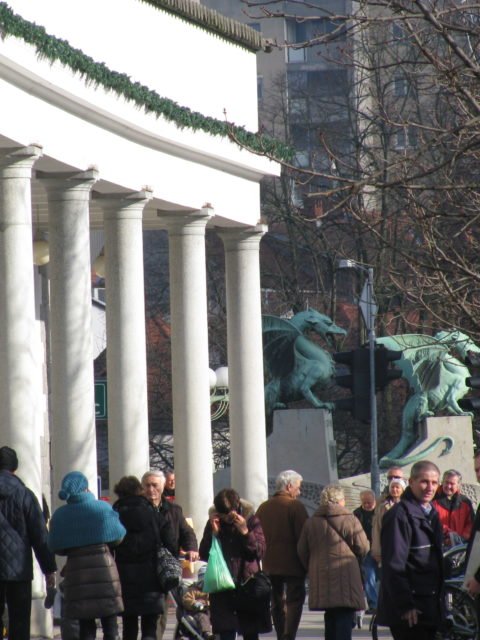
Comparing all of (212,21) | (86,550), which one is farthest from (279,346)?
(86,550)

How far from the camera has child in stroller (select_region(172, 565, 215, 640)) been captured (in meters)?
16.7

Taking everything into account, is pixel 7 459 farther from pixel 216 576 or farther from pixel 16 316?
pixel 16 316

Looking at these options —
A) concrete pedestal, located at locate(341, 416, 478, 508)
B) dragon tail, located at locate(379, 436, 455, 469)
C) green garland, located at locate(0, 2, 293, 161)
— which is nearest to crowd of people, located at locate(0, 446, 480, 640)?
green garland, located at locate(0, 2, 293, 161)

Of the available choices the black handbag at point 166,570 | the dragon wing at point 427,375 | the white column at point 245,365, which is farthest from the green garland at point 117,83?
the dragon wing at point 427,375

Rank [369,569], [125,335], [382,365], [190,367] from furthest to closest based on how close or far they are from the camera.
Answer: [190,367], [382,365], [125,335], [369,569]

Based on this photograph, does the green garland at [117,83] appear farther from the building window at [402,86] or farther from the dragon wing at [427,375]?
the building window at [402,86]

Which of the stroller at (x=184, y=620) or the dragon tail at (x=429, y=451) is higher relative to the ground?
the dragon tail at (x=429, y=451)

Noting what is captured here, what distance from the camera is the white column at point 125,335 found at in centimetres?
2395

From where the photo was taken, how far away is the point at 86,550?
46.9 ft

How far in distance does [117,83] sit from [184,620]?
26.3 feet

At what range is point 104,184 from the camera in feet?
76.0

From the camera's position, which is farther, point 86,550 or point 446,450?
point 446,450

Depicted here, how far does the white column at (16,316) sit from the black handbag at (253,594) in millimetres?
3936

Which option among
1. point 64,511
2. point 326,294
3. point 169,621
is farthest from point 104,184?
point 326,294
